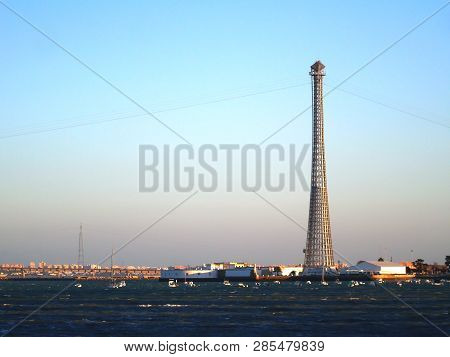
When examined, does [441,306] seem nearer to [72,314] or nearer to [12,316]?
[72,314]

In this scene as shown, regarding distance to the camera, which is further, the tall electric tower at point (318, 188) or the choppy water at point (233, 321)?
the tall electric tower at point (318, 188)

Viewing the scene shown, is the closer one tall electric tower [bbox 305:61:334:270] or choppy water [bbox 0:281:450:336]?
choppy water [bbox 0:281:450:336]

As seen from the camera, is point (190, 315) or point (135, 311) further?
point (135, 311)

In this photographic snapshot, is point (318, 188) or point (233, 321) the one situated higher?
point (318, 188)

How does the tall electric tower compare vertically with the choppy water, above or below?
above

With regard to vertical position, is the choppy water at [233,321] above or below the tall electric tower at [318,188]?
below

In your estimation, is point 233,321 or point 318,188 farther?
point 318,188
